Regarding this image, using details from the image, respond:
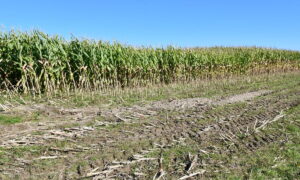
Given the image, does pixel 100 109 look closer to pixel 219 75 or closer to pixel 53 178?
pixel 53 178

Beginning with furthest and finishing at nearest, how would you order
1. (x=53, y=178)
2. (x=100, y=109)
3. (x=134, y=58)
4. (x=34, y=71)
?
(x=134, y=58)
(x=34, y=71)
(x=100, y=109)
(x=53, y=178)

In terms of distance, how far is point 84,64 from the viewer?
45.6 feet

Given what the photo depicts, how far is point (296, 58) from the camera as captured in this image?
36.5m

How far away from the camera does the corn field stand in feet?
41.7

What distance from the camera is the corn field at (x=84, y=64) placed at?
12719 millimetres

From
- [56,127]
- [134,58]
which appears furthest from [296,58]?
[56,127]

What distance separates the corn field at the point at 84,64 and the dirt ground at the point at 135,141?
4.30 meters

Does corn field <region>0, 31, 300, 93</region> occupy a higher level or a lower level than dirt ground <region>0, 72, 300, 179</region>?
higher

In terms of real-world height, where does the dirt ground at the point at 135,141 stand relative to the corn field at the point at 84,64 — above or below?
below

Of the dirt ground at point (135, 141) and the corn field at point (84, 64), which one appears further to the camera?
the corn field at point (84, 64)

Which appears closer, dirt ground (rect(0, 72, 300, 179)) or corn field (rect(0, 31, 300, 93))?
dirt ground (rect(0, 72, 300, 179))

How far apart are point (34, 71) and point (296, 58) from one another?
3417 centimetres

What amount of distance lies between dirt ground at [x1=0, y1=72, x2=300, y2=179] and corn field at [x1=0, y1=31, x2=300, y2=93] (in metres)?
4.30

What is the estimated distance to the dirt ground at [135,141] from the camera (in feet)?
15.0
